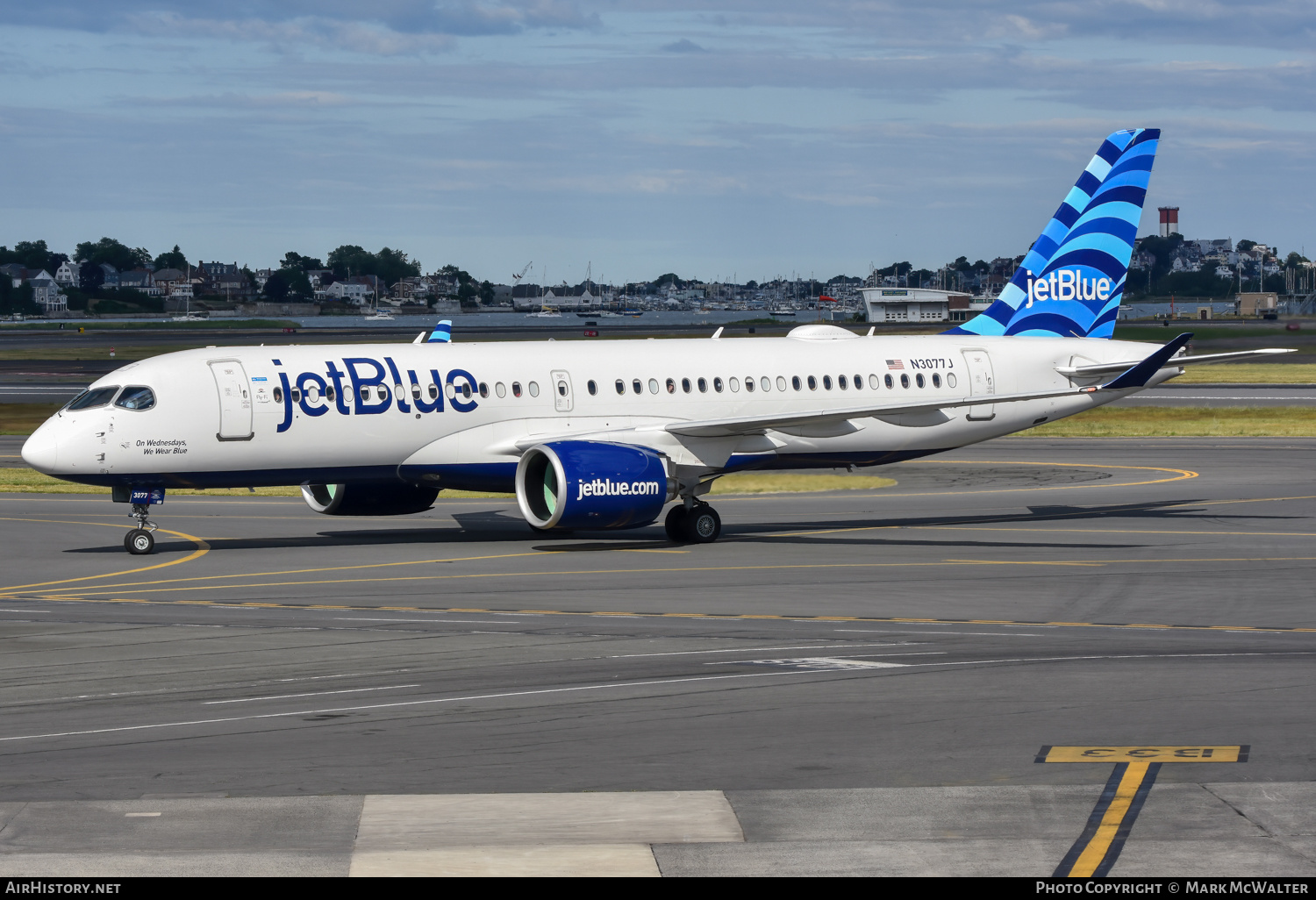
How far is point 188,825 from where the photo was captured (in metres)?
13.6

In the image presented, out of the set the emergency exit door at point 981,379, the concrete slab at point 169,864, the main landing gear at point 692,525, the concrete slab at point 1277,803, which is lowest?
the main landing gear at point 692,525

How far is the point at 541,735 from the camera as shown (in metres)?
17.3

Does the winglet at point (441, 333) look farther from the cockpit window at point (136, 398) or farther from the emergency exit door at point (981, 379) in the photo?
the emergency exit door at point (981, 379)

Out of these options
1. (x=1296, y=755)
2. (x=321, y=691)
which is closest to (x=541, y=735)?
(x=321, y=691)

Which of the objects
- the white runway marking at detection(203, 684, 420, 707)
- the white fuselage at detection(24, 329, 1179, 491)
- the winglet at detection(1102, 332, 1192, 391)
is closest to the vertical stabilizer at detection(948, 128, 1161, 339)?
the white fuselage at detection(24, 329, 1179, 491)

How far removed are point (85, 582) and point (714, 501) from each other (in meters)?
20.0

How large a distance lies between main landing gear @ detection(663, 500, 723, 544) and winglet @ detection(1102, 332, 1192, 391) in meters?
10.5

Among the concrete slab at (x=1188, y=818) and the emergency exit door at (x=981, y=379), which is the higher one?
the emergency exit door at (x=981, y=379)

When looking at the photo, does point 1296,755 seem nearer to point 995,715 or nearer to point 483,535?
point 995,715

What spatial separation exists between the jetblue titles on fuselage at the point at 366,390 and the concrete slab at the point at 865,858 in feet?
77.5

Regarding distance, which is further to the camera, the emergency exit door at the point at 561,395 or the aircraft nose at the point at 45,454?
the emergency exit door at the point at 561,395

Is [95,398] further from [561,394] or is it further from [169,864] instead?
[169,864]

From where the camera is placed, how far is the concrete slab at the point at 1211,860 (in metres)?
12.1

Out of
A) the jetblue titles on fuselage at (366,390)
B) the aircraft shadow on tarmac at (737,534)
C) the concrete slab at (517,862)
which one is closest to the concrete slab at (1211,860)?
the concrete slab at (517,862)
